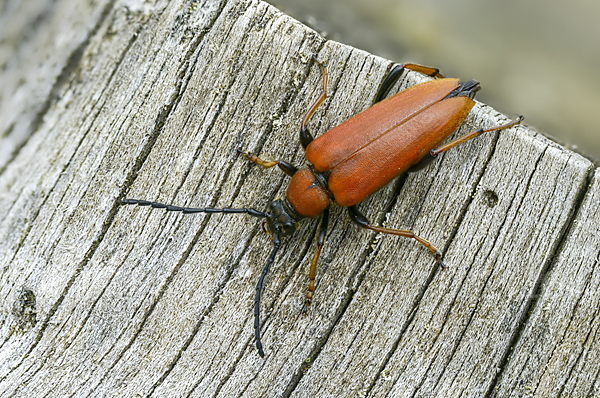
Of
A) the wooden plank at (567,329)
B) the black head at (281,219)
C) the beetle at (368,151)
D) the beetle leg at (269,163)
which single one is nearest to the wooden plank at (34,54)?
the beetle at (368,151)

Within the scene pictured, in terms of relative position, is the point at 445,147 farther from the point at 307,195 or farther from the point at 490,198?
the point at 307,195

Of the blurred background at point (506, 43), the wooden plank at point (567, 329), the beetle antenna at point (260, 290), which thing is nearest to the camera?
the wooden plank at point (567, 329)

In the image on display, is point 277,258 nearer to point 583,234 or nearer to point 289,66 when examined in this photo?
point 289,66

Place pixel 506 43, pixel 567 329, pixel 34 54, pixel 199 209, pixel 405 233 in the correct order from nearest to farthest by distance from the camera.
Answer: pixel 567 329 → pixel 405 233 → pixel 199 209 → pixel 34 54 → pixel 506 43

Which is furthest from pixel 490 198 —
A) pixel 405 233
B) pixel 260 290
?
pixel 260 290

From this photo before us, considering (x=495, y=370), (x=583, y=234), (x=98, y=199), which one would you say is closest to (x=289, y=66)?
(x=98, y=199)

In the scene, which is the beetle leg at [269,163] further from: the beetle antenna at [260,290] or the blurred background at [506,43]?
the blurred background at [506,43]

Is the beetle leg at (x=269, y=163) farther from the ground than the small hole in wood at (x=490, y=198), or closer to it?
closer to it
